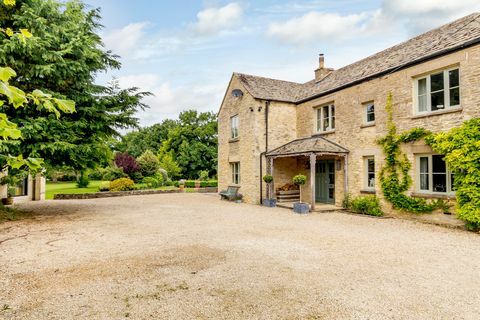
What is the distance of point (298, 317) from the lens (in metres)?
3.97

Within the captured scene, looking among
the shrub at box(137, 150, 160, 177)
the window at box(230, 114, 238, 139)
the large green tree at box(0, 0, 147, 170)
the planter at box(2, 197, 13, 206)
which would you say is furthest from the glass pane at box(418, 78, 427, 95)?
the shrub at box(137, 150, 160, 177)

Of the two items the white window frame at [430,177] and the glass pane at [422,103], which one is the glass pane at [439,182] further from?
the glass pane at [422,103]

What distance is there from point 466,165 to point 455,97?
2.55 meters

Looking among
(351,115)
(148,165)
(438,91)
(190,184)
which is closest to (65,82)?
(351,115)

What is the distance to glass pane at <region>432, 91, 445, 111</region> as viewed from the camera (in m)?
10.6

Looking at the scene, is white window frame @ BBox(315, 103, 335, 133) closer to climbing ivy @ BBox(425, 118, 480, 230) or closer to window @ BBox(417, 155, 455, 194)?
window @ BBox(417, 155, 455, 194)

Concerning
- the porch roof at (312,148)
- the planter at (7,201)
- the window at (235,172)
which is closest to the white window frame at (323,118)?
the porch roof at (312,148)

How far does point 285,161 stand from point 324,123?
317 centimetres

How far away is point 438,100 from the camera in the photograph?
10.7 m

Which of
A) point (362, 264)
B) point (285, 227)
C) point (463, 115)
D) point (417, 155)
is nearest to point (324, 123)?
point (417, 155)

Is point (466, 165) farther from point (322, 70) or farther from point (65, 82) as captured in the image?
point (65, 82)

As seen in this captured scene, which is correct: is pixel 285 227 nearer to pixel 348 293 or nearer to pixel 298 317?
pixel 348 293

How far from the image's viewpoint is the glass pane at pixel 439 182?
10.5 m

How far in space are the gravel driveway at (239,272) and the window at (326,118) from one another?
6822 mm
